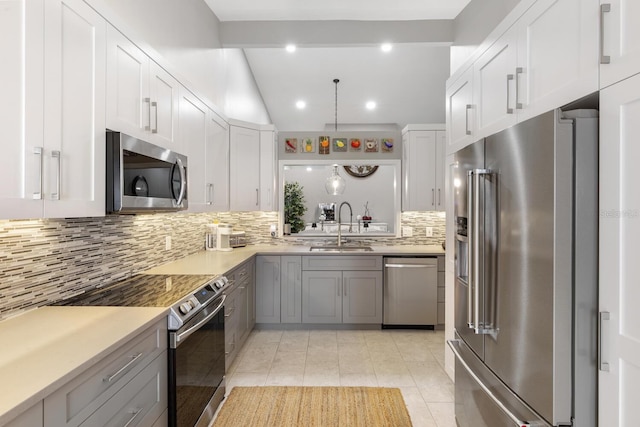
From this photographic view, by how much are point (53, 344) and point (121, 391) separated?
297mm

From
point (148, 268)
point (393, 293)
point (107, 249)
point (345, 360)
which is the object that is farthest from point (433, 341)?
point (107, 249)

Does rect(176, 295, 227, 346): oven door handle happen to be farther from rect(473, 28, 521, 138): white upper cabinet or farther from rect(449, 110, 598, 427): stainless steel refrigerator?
rect(473, 28, 521, 138): white upper cabinet

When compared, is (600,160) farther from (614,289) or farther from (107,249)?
(107,249)

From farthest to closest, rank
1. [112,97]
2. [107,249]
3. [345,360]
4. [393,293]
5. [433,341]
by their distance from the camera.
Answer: [393,293], [433,341], [345,360], [107,249], [112,97]

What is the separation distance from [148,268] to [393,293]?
2.50m

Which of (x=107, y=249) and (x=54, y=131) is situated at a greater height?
(x=54, y=131)

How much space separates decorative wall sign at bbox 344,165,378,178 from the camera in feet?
15.9

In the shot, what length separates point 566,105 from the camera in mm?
1411

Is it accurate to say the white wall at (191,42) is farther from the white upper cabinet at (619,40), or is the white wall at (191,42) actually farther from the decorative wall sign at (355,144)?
the white upper cabinet at (619,40)

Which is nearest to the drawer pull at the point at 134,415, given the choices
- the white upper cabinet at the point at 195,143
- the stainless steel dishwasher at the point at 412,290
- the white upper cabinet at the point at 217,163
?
the white upper cabinet at the point at 195,143

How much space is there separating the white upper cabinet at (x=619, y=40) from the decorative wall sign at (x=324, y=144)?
3480 millimetres

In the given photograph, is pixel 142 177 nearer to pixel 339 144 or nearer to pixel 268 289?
pixel 268 289

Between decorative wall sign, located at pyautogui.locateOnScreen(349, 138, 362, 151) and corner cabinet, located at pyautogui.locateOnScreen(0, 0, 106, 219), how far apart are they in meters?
3.25

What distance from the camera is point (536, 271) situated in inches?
54.2
